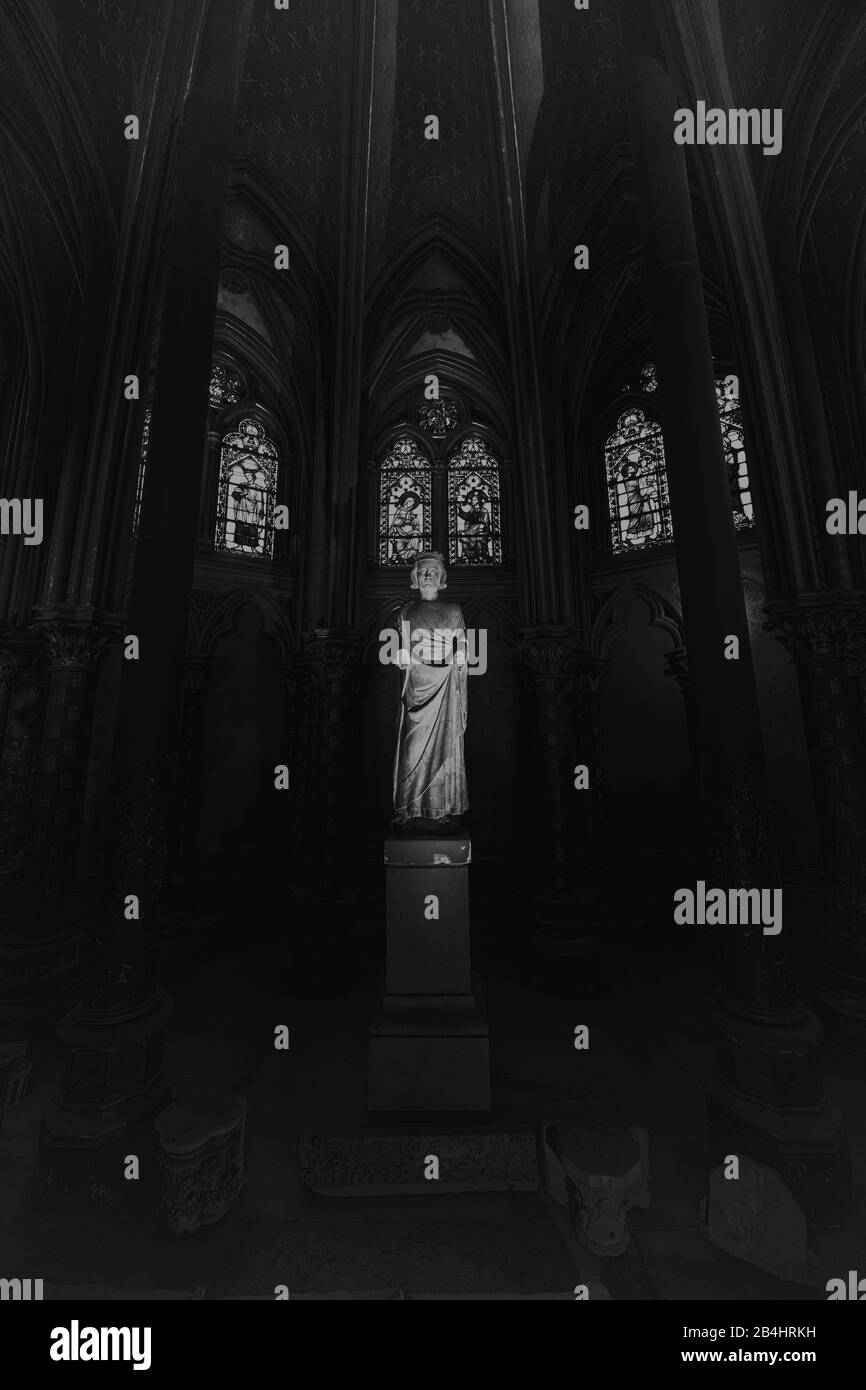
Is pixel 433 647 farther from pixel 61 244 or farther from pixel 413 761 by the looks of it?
pixel 61 244

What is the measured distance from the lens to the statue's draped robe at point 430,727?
4.38 m

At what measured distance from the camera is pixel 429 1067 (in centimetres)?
391

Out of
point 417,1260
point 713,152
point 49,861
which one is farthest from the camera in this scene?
point 713,152

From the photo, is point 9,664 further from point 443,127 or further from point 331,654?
point 443,127

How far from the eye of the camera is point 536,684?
28.7ft

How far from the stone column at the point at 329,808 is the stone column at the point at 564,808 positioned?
9.01ft

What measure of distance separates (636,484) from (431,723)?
859 centimetres

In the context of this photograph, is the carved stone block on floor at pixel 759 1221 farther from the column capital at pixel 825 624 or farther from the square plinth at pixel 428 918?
the column capital at pixel 825 624

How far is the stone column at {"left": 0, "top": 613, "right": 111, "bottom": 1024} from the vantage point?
5992 millimetres

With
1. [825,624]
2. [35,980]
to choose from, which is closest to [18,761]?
[35,980]

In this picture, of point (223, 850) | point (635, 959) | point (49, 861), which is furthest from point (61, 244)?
point (635, 959)

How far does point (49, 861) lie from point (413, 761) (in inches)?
190

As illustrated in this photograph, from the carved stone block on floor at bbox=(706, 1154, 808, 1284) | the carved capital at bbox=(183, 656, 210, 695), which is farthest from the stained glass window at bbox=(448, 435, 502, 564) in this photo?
the carved stone block on floor at bbox=(706, 1154, 808, 1284)

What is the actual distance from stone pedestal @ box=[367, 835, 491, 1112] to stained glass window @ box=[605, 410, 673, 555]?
8299 mm
